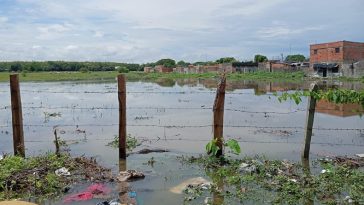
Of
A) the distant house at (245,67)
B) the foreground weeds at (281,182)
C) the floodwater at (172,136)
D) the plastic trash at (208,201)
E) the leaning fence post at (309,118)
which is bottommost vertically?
the floodwater at (172,136)

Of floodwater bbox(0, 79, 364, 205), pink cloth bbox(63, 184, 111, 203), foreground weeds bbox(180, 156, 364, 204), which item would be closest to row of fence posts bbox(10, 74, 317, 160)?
foreground weeds bbox(180, 156, 364, 204)

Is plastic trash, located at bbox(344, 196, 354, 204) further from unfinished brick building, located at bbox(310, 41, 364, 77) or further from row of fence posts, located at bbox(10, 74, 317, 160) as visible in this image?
unfinished brick building, located at bbox(310, 41, 364, 77)

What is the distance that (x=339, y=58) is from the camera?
58125mm

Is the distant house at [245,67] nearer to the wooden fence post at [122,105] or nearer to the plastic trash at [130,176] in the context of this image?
the wooden fence post at [122,105]

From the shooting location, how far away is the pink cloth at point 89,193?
6208 mm

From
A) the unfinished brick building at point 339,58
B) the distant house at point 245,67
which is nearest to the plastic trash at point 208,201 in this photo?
the unfinished brick building at point 339,58

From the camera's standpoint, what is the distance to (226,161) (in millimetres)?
8180

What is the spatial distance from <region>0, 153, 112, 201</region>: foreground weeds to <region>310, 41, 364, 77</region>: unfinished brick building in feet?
175

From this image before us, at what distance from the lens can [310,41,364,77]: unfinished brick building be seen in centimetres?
5641

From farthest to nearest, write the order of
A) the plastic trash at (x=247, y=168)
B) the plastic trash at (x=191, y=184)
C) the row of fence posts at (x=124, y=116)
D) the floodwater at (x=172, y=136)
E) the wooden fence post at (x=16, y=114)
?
the wooden fence post at (x=16, y=114) → the row of fence posts at (x=124, y=116) → the floodwater at (x=172, y=136) → the plastic trash at (x=247, y=168) → the plastic trash at (x=191, y=184)

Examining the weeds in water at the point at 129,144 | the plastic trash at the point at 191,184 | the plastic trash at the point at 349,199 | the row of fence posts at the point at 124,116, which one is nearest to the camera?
the plastic trash at the point at 349,199

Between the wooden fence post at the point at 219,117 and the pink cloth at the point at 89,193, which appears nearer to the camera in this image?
the pink cloth at the point at 89,193

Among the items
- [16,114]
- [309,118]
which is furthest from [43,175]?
[309,118]

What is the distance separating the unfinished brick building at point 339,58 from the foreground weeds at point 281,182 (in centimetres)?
5148
